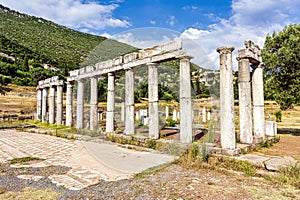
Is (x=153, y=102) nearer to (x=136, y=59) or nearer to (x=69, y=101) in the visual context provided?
(x=136, y=59)

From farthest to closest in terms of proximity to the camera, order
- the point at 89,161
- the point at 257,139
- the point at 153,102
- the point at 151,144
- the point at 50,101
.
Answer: the point at 50,101, the point at 153,102, the point at 257,139, the point at 151,144, the point at 89,161

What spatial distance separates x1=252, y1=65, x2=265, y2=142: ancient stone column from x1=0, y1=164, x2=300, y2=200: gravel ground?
5.75m

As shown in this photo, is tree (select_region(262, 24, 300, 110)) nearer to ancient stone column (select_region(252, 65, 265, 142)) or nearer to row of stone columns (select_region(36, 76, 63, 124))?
ancient stone column (select_region(252, 65, 265, 142))

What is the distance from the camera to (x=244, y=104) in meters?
10.7

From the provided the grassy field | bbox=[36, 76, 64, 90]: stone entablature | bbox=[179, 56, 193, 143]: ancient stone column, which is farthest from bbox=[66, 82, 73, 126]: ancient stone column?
bbox=[179, 56, 193, 143]: ancient stone column

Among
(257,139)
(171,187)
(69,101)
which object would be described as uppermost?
(69,101)

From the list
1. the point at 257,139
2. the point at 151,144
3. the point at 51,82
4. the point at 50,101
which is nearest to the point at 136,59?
the point at 151,144

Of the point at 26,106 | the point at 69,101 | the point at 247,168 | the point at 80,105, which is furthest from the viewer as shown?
the point at 26,106

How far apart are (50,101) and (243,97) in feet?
63.5

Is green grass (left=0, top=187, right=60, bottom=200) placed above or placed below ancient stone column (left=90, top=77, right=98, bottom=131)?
below

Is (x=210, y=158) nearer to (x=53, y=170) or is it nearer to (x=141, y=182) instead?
(x=141, y=182)

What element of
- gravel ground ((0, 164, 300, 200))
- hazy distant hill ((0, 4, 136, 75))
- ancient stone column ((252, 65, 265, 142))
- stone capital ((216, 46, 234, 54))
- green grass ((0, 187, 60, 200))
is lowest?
gravel ground ((0, 164, 300, 200))

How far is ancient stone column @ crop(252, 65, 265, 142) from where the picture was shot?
11789 millimetres

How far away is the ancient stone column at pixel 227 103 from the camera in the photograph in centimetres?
905
